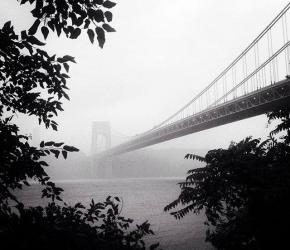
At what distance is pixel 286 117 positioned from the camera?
4.15 metres

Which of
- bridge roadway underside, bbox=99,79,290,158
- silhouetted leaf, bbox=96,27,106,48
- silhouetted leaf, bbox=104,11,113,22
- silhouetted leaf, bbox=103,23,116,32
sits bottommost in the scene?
silhouetted leaf, bbox=96,27,106,48

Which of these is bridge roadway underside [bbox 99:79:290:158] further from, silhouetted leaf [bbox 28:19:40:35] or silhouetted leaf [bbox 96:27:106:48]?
silhouetted leaf [bbox 28:19:40:35]

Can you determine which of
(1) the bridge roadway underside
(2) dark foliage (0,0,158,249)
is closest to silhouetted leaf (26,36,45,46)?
(2) dark foliage (0,0,158,249)

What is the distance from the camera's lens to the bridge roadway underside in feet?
60.3

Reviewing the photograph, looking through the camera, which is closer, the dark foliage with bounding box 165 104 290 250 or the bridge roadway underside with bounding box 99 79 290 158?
the dark foliage with bounding box 165 104 290 250

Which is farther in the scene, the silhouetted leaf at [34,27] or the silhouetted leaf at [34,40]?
the silhouetted leaf at [34,40]

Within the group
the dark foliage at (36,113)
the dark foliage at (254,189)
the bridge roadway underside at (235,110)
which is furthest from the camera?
the bridge roadway underside at (235,110)

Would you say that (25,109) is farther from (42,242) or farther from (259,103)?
(259,103)

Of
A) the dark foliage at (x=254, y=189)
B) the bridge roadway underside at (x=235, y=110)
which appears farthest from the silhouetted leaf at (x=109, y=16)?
the bridge roadway underside at (x=235, y=110)

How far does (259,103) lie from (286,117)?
1752cm

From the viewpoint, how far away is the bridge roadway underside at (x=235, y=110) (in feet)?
60.3

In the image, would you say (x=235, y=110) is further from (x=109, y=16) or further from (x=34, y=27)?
(x=34, y=27)

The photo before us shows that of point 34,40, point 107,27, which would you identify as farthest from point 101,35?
point 34,40

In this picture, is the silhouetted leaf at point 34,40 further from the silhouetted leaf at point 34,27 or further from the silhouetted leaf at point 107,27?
the silhouetted leaf at point 107,27
